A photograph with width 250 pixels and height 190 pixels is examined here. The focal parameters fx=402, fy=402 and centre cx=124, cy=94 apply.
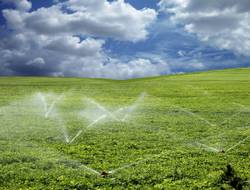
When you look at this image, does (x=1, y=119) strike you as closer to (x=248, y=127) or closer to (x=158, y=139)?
(x=158, y=139)

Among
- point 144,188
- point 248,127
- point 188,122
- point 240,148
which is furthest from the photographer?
point 188,122

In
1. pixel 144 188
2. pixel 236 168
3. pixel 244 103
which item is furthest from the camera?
pixel 244 103

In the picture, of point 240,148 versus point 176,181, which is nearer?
point 176,181

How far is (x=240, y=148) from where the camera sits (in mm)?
17312

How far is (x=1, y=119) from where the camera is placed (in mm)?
25141

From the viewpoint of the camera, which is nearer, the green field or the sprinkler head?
the green field

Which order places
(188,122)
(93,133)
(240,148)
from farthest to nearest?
(188,122)
(93,133)
(240,148)

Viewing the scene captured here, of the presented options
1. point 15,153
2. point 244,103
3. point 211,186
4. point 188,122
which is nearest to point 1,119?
point 15,153

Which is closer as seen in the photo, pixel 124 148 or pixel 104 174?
pixel 104 174

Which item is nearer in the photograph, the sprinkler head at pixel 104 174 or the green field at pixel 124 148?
the green field at pixel 124 148

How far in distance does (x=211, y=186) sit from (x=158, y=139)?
6.55 m

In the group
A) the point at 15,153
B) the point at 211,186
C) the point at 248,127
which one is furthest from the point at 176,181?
the point at 248,127

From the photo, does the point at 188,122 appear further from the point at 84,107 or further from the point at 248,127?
the point at 84,107

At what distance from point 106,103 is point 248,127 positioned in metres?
15.4
